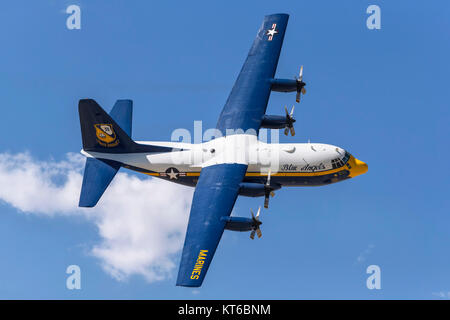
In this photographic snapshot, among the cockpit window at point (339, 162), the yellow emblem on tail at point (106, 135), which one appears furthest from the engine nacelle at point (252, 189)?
the yellow emblem on tail at point (106, 135)

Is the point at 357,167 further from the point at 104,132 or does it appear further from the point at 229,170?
the point at 104,132

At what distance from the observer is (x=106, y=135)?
69.6 meters

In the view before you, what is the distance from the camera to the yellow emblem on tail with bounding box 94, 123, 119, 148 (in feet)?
227

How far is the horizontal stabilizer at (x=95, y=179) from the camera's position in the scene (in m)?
66.9

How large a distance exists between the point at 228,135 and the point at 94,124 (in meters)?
12.3

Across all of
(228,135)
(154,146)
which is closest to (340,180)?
(228,135)

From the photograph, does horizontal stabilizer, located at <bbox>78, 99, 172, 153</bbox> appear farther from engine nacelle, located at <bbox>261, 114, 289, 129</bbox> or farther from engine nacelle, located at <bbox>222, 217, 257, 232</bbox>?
engine nacelle, located at <bbox>222, 217, 257, 232</bbox>

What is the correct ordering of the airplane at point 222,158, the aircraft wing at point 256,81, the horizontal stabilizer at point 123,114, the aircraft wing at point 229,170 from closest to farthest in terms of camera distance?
the aircraft wing at point 229,170
the airplane at point 222,158
the horizontal stabilizer at point 123,114
the aircraft wing at point 256,81

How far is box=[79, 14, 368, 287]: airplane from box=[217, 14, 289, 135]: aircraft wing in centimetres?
11

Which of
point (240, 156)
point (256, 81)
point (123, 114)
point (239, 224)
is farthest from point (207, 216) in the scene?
point (256, 81)

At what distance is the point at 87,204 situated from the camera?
66.6 metres

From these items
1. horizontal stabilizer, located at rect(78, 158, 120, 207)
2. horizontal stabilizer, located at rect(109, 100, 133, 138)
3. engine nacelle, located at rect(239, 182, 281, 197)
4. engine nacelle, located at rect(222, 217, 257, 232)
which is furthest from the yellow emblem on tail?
engine nacelle, located at rect(222, 217, 257, 232)

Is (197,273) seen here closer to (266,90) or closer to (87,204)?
(87,204)

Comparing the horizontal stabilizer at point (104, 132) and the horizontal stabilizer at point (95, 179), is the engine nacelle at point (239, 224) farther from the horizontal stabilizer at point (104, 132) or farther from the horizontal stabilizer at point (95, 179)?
the horizontal stabilizer at point (95, 179)
